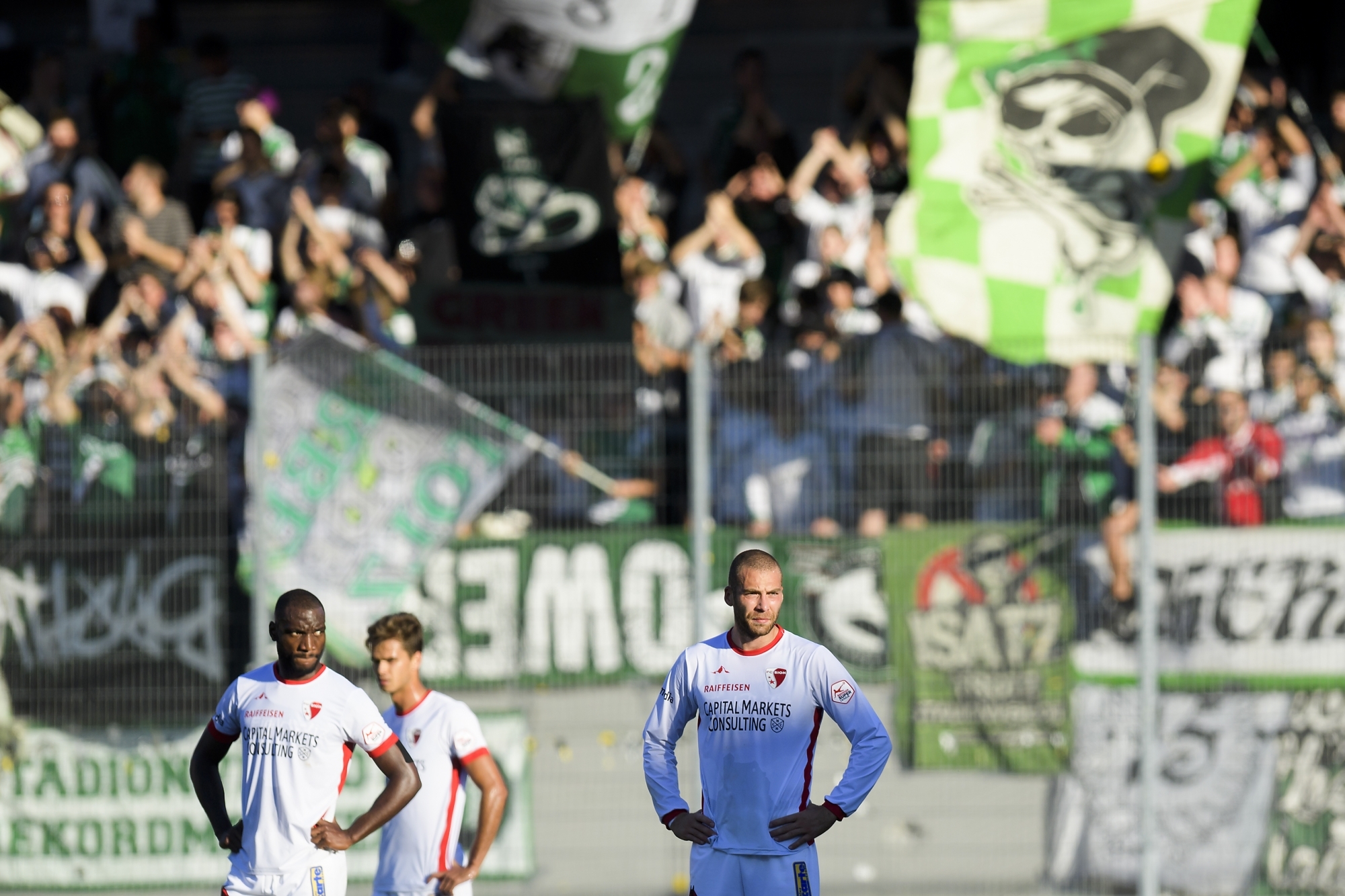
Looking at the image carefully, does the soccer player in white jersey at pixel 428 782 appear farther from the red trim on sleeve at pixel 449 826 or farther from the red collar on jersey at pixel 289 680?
the red collar on jersey at pixel 289 680

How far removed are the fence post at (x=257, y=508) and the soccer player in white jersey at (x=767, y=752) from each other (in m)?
4.06

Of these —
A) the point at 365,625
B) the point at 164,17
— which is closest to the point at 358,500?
the point at 365,625

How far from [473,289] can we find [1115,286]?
4.23 m

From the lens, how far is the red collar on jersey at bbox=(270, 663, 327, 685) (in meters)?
6.07

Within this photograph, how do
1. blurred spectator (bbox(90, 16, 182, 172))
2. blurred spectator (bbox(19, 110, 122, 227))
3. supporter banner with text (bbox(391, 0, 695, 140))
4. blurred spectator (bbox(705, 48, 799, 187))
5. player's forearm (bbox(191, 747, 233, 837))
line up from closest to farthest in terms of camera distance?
1. player's forearm (bbox(191, 747, 233, 837))
2. supporter banner with text (bbox(391, 0, 695, 140))
3. blurred spectator (bbox(705, 48, 799, 187))
4. blurred spectator (bbox(19, 110, 122, 227))
5. blurred spectator (bbox(90, 16, 182, 172))

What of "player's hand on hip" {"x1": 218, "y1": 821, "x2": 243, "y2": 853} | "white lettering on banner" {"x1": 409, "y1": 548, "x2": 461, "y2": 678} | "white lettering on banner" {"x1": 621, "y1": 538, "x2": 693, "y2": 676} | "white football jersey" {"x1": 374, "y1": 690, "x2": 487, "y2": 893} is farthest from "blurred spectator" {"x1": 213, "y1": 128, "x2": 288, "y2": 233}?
"player's hand on hip" {"x1": 218, "y1": 821, "x2": 243, "y2": 853}

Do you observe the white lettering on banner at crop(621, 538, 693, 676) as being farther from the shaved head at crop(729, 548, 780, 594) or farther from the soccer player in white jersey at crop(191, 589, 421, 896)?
the shaved head at crop(729, 548, 780, 594)

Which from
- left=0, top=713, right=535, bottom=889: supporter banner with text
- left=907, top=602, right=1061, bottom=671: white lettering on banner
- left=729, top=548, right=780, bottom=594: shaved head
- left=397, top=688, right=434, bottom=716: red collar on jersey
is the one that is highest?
left=729, top=548, right=780, bottom=594: shaved head

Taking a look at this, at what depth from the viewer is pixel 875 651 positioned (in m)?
9.19

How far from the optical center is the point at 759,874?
18.7ft

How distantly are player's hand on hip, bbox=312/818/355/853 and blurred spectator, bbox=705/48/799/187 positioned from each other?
7801 millimetres

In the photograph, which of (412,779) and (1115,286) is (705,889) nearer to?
(412,779)

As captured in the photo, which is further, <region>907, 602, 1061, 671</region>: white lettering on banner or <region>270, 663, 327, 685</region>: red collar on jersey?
<region>907, 602, 1061, 671</region>: white lettering on banner

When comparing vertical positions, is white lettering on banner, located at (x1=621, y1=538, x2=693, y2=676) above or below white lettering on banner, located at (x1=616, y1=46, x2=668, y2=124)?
below
